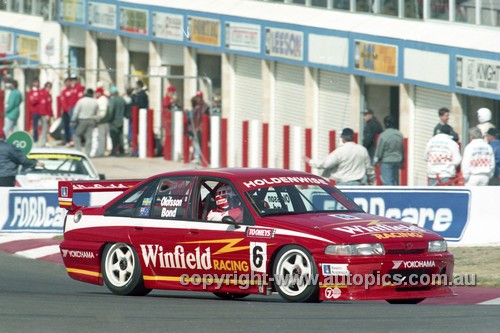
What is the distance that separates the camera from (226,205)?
40.7ft

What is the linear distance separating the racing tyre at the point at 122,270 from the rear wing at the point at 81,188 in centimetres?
101

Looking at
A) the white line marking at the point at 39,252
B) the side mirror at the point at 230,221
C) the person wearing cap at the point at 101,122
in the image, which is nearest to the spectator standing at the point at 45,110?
the person wearing cap at the point at 101,122

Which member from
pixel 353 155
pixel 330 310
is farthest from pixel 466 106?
pixel 330 310

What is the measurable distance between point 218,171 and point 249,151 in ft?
64.8

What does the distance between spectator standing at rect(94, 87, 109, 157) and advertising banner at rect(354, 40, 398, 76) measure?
7.56 metres

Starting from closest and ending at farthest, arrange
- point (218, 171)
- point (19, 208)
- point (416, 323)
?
point (416, 323), point (218, 171), point (19, 208)

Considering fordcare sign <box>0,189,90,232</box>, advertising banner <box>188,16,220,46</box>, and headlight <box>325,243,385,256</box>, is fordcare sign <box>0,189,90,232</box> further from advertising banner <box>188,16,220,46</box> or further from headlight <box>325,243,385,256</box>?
advertising banner <box>188,16,220,46</box>

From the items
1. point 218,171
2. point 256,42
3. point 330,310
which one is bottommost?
point 330,310

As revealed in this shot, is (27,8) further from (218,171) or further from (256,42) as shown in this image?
(218,171)

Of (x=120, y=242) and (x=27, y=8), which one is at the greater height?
(x=27, y=8)

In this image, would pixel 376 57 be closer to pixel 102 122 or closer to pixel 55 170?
pixel 55 170

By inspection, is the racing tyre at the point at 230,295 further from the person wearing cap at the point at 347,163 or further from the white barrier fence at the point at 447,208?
the person wearing cap at the point at 347,163

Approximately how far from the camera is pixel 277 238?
38.2 ft

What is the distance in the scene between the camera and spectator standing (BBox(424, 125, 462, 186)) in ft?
65.2
